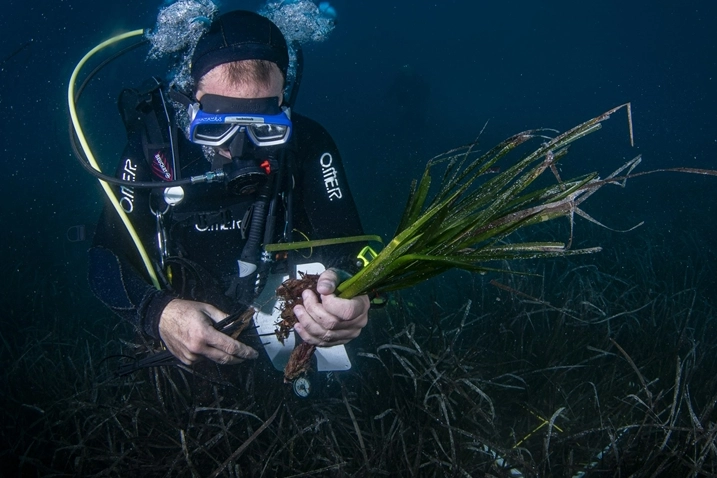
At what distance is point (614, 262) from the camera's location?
19.0ft

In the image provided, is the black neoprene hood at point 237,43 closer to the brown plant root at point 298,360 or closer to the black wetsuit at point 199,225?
the black wetsuit at point 199,225

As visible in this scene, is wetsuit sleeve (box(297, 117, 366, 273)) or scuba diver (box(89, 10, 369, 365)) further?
wetsuit sleeve (box(297, 117, 366, 273))

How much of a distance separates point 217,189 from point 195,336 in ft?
4.09

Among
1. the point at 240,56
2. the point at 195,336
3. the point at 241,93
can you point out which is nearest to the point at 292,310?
the point at 195,336

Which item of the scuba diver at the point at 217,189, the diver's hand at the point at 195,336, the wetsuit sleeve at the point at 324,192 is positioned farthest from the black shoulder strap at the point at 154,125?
the diver's hand at the point at 195,336

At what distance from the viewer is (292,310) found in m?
1.83

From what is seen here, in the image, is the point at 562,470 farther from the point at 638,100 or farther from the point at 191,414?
the point at 638,100

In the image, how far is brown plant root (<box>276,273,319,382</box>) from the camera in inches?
71.7

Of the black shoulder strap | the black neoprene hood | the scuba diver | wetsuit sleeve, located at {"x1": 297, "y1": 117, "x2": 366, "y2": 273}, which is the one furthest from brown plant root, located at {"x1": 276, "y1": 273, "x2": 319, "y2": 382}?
the black neoprene hood

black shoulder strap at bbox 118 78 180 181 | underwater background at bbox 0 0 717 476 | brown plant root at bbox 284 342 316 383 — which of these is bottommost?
underwater background at bbox 0 0 717 476

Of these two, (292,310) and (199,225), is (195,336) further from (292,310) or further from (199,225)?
(199,225)

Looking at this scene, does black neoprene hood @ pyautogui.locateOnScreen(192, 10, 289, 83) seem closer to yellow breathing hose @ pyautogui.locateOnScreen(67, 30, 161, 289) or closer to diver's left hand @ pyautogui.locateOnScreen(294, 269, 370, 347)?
yellow breathing hose @ pyautogui.locateOnScreen(67, 30, 161, 289)

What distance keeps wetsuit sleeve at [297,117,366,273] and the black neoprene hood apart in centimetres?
58

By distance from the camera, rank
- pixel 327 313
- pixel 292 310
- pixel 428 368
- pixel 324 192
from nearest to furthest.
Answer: pixel 327 313, pixel 292 310, pixel 428 368, pixel 324 192
